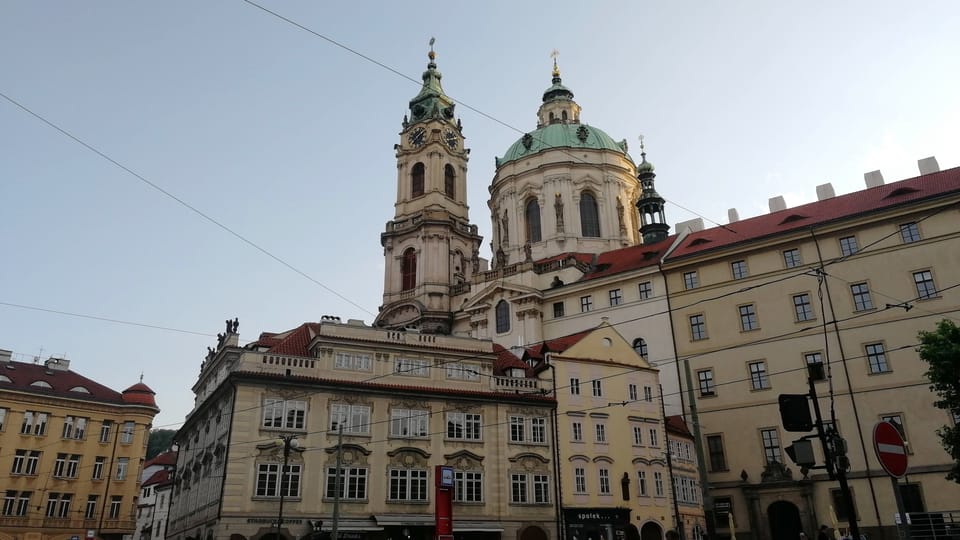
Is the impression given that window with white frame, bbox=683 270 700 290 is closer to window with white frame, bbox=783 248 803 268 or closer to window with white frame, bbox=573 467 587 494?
window with white frame, bbox=783 248 803 268

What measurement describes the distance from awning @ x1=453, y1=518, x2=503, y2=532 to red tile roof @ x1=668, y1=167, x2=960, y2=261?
20832 millimetres

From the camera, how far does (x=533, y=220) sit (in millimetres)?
71438

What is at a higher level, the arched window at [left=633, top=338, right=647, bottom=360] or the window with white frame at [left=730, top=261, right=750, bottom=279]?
the window with white frame at [left=730, top=261, right=750, bottom=279]

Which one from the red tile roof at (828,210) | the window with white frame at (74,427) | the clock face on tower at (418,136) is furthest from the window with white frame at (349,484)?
the clock face on tower at (418,136)

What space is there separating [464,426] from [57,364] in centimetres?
3816

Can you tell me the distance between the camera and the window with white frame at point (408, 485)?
34812mm

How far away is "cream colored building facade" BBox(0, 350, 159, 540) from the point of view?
47.6m

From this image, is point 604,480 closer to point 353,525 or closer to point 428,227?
point 353,525

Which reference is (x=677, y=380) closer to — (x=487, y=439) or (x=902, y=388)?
(x=902, y=388)

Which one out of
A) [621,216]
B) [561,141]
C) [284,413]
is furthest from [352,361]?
[561,141]

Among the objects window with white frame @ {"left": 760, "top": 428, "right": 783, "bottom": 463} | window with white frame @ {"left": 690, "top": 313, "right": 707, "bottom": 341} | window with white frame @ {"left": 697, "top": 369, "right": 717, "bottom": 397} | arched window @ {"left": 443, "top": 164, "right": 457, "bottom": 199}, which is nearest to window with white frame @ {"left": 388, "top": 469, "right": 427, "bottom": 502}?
window with white frame @ {"left": 697, "top": 369, "right": 717, "bottom": 397}

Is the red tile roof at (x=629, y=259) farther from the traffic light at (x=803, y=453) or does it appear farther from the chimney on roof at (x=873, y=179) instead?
the traffic light at (x=803, y=453)

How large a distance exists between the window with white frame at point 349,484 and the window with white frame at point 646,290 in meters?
25.9

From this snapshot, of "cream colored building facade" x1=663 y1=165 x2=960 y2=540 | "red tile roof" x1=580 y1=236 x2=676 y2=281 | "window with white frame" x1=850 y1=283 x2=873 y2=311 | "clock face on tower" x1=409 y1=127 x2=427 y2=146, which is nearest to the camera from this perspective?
"cream colored building facade" x1=663 y1=165 x2=960 y2=540
